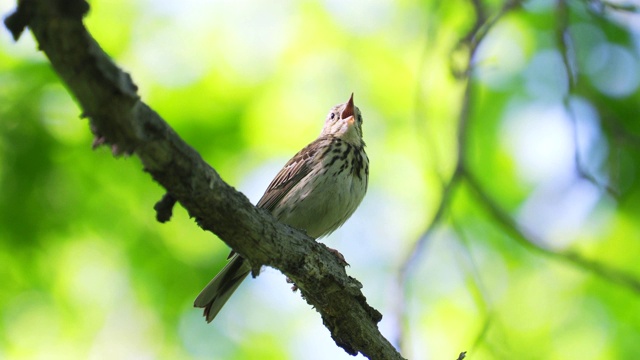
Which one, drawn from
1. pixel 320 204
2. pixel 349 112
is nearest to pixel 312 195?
→ pixel 320 204

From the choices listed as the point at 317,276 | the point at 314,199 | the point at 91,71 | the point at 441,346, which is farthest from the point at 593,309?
the point at 91,71

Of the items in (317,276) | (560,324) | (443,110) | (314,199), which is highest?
(443,110)

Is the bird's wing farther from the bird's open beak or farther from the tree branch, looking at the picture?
the tree branch

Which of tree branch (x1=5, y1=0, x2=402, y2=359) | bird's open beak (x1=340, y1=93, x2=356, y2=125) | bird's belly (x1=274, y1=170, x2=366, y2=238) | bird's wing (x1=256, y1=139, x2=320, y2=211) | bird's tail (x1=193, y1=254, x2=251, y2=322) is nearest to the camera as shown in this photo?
tree branch (x1=5, y1=0, x2=402, y2=359)

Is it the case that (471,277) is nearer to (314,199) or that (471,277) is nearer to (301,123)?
(314,199)

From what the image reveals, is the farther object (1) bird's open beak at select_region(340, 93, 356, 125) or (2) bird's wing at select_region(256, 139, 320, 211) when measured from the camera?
(1) bird's open beak at select_region(340, 93, 356, 125)

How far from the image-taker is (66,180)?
24.0 feet

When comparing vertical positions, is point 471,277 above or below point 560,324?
below

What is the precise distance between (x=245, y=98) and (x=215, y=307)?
12.7 ft

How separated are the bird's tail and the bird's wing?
2.24 feet

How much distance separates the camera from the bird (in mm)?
5934

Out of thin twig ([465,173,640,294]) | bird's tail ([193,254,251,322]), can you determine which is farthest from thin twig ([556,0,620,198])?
bird's tail ([193,254,251,322])

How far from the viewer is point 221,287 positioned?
595cm

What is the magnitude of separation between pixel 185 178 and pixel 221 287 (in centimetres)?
268
